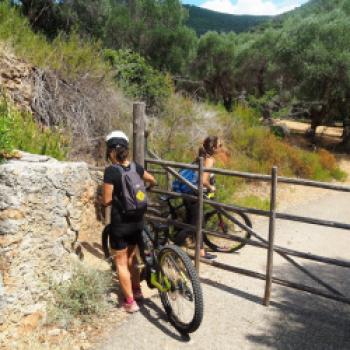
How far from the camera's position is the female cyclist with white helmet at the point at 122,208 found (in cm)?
430

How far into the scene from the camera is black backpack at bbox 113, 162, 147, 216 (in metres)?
4.28

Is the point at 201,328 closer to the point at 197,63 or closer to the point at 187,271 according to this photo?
the point at 187,271

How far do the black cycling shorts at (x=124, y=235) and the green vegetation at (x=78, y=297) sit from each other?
0.45 meters

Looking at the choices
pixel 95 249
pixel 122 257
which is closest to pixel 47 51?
pixel 95 249

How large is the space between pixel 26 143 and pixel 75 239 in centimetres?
189

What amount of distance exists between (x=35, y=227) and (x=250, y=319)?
2.38 metres

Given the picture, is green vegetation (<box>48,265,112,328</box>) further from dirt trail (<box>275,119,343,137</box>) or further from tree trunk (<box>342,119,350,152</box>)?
dirt trail (<box>275,119,343,137</box>)

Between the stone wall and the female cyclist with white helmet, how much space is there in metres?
0.44

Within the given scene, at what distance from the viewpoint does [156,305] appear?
478 centimetres

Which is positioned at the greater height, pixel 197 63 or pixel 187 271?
pixel 197 63

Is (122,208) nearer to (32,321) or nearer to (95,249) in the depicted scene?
(32,321)

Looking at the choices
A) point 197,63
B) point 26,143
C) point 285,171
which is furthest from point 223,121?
point 197,63

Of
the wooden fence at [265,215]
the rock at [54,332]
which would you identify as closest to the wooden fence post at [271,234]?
the wooden fence at [265,215]

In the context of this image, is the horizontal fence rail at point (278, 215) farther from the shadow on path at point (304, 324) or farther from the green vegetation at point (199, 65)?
the green vegetation at point (199, 65)
